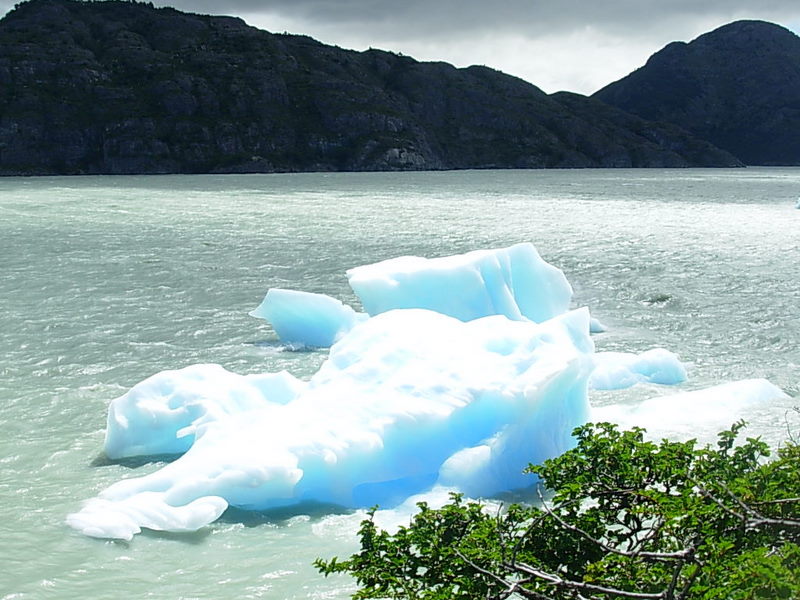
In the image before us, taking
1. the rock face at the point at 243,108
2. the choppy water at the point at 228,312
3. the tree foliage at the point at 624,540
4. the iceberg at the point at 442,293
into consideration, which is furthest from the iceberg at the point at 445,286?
the rock face at the point at 243,108

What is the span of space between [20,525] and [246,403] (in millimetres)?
2978

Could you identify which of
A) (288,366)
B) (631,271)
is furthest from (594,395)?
(631,271)

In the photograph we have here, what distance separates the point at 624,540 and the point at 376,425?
4214mm

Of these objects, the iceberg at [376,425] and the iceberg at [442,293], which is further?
the iceberg at [442,293]

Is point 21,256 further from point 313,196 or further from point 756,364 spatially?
point 313,196

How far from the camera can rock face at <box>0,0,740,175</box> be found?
121m

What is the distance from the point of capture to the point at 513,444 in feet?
28.9

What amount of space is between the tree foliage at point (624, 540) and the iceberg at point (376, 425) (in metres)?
3.18

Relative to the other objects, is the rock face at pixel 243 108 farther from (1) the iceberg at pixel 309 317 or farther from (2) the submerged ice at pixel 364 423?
(2) the submerged ice at pixel 364 423

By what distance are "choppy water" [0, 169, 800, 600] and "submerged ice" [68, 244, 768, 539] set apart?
1.22 ft

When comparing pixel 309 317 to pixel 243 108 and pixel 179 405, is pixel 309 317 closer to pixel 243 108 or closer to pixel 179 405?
pixel 179 405

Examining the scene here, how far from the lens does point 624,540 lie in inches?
190

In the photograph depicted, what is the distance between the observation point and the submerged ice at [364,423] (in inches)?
317

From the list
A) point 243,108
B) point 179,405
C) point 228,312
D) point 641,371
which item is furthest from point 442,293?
point 243,108
